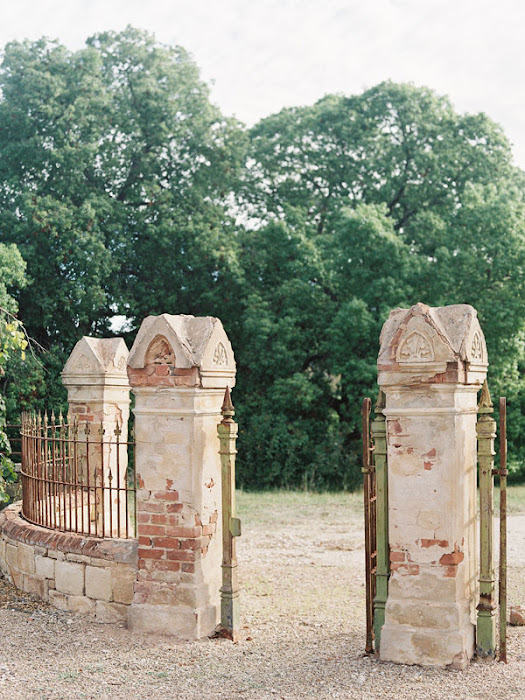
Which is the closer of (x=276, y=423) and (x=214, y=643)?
(x=214, y=643)

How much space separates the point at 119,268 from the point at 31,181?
3.04 metres

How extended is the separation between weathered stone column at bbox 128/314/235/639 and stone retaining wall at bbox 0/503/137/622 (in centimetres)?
27

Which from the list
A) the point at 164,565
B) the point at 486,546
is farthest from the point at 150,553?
the point at 486,546

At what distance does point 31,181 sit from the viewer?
18.3 m

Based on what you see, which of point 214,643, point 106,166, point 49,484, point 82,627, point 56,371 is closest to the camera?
point 214,643

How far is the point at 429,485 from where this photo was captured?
5.26 meters

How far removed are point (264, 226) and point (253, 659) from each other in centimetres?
1503

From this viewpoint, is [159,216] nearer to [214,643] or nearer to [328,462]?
[328,462]

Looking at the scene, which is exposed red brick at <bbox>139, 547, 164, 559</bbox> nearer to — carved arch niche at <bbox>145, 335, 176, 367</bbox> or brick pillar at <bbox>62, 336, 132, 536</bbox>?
carved arch niche at <bbox>145, 335, 176, 367</bbox>

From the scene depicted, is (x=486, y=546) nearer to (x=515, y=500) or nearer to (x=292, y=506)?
(x=292, y=506)

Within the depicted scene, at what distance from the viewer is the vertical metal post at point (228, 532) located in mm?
5918

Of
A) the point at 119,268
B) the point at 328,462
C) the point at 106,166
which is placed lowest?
the point at 328,462

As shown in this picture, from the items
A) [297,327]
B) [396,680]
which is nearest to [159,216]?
[297,327]

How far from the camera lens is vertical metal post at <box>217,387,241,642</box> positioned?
19.4 ft
